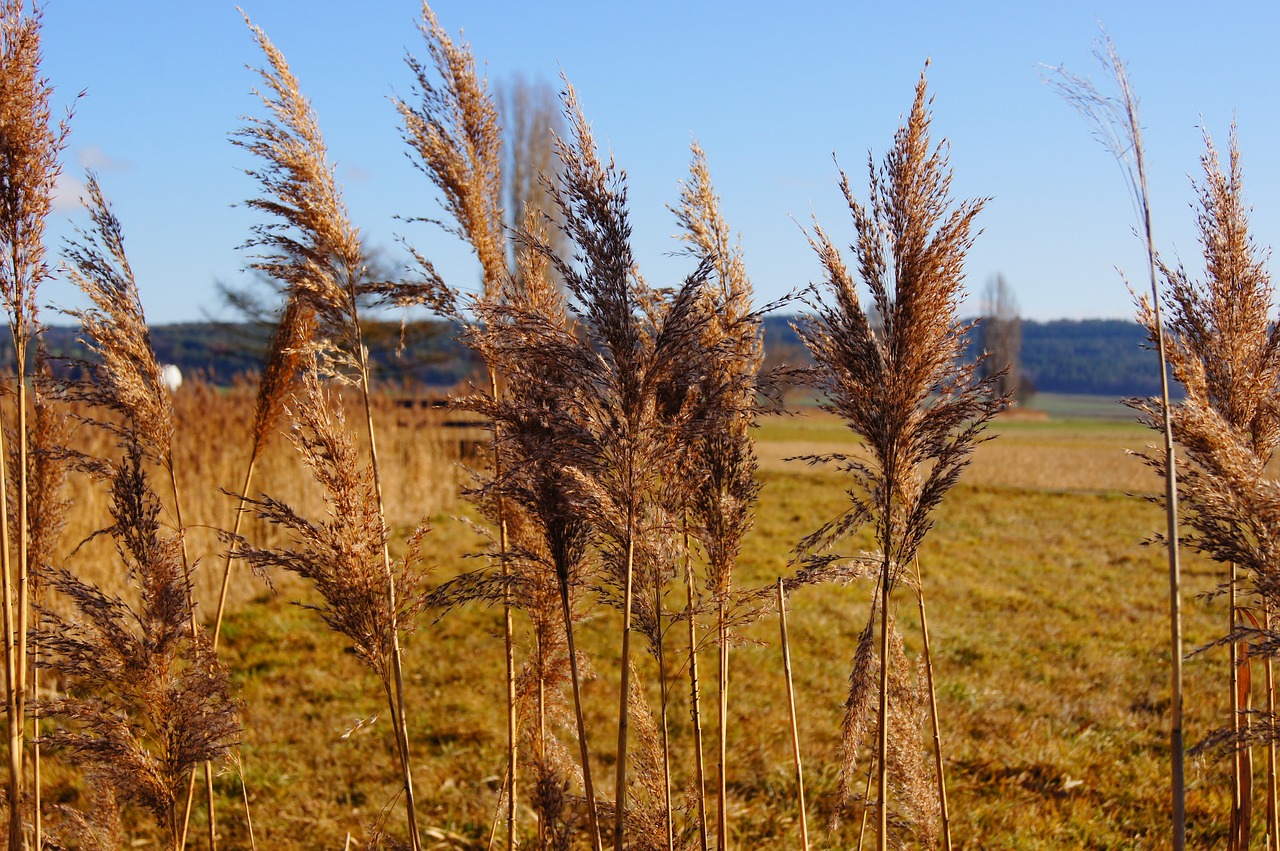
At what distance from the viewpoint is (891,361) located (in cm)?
215

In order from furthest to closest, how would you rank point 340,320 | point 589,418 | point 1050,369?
point 1050,369 < point 340,320 < point 589,418

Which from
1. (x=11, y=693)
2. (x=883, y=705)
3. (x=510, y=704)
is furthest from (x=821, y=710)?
(x=11, y=693)

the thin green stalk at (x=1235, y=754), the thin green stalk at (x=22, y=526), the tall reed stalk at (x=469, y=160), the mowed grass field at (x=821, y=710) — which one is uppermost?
the tall reed stalk at (x=469, y=160)

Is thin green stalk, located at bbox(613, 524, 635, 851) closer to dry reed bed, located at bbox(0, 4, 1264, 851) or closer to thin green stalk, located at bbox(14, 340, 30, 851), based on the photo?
dry reed bed, located at bbox(0, 4, 1264, 851)

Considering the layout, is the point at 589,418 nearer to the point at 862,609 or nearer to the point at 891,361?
the point at 891,361

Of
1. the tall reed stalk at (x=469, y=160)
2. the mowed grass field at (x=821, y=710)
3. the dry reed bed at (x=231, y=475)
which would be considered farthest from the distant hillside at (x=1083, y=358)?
the tall reed stalk at (x=469, y=160)

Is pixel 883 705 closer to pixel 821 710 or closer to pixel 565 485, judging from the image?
pixel 565 485

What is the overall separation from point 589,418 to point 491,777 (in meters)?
3.81

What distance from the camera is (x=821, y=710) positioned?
20.9 feet

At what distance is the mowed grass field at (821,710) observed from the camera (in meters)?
4.63

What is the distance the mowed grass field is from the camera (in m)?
4.63

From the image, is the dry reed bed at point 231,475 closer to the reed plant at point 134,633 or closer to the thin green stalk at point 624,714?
the reed plant at point 134,633

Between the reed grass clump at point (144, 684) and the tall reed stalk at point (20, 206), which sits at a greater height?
the tall reed stalk at point (20, 206)

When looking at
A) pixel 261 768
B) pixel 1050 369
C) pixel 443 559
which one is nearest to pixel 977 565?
pixel 443 559
